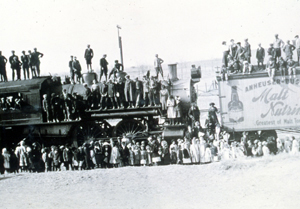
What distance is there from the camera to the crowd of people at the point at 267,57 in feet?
37.4

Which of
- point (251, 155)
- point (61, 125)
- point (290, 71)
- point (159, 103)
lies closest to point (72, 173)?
point (61, 125)

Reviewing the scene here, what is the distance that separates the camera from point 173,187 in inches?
401

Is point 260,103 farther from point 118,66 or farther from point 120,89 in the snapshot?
point 118,66

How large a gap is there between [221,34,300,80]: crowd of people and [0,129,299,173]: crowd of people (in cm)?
209

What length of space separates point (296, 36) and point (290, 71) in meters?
1.07

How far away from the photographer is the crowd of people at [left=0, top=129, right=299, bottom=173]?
460 inches

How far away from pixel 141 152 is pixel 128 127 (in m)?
1.56

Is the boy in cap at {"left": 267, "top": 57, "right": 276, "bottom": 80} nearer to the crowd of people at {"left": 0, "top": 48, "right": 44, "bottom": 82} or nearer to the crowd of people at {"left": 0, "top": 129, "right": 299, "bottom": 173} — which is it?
the crowd of people at {"left": 0, "top": 129, "right": 299, "bottom": 173}

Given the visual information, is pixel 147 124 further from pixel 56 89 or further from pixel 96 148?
pixel 56 89

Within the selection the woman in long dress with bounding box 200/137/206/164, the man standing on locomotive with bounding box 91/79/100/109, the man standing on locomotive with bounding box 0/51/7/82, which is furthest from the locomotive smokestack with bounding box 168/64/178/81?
the man standing on locomotive with bounding box 0/51/7/82

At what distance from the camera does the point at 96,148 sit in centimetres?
1273

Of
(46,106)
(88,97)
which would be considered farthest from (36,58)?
(88,97)

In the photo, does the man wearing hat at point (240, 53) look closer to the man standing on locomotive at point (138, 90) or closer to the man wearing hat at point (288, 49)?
the man wearing hat at point (288, 49)

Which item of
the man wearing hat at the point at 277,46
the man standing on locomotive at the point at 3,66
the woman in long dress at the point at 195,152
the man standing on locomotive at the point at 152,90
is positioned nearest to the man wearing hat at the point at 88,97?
the man standing on locomotive at the point at 152,90
